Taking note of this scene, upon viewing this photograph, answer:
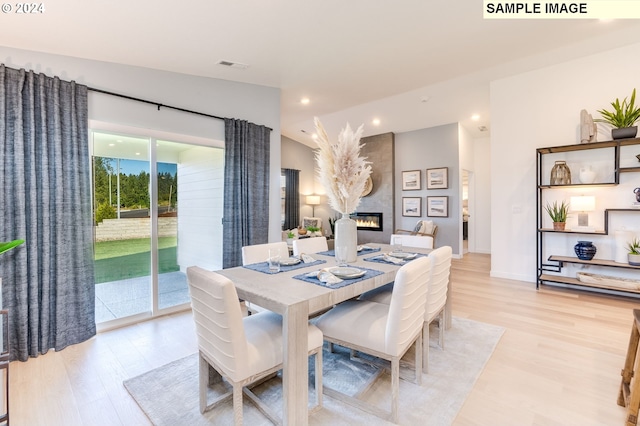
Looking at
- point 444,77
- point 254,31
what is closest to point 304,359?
point 254,31

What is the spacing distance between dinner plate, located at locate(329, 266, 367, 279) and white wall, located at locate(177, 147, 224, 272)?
7.84 feet

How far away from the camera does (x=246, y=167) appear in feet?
12.7

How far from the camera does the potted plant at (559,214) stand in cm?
396

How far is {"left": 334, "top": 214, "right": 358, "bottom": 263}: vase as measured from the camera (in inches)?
89.6

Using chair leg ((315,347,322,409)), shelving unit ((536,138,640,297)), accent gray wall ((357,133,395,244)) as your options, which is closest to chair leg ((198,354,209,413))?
chair leg ((315,347,322,409))

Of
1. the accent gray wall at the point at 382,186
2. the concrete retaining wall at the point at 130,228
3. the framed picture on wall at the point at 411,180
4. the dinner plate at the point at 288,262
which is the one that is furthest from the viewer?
the accent gray wall at the point at 382,186

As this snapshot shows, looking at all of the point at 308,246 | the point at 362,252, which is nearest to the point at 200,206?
the point at 308,246

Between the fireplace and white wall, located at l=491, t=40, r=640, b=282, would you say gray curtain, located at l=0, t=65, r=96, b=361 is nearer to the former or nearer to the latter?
white wall, located at l=491, t=40, r=640, b=282

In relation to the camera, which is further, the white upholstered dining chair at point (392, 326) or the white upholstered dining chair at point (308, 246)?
the white upholstered dining chair at point (308, 246)

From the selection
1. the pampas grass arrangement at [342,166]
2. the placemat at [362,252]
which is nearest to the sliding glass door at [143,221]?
the placemat at [362,252]

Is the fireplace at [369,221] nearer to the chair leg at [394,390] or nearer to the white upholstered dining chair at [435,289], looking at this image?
the white upholstered dining chair at [435,289]

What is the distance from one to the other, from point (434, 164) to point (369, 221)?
2087 millimetres

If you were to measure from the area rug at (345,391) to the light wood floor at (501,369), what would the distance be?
0.09m

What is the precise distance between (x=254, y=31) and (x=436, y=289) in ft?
9.07
